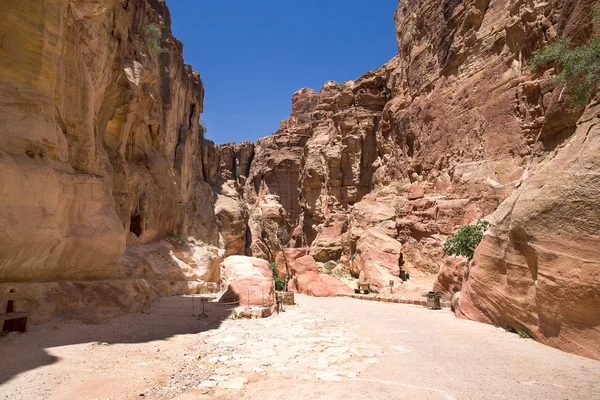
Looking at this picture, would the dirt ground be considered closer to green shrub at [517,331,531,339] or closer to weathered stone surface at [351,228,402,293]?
green shrub at [517,331,531,339]

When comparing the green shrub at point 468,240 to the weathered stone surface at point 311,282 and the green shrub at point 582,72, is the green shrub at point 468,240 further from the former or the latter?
the weathered stone surface at point 311,282

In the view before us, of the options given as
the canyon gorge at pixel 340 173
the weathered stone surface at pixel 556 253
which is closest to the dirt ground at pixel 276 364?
the weathered stone surface at pixel 556 253

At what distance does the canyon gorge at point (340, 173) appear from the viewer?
301 inches

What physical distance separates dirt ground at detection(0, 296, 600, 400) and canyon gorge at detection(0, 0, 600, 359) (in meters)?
1.15

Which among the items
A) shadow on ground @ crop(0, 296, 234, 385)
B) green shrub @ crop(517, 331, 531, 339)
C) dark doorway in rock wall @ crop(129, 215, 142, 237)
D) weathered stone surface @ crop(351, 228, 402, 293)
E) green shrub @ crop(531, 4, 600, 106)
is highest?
green shrub @ crop(531, 4, 600, 106)

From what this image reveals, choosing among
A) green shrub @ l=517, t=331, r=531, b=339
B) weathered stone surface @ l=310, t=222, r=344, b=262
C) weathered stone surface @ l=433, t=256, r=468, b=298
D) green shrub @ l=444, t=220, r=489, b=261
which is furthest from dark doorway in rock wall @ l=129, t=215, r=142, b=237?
weathered stone surface @ l=310, t=222, r=344, b=262

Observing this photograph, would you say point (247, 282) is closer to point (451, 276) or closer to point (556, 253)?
point (451, 276)

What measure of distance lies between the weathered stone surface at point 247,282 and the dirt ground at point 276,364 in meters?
4.45

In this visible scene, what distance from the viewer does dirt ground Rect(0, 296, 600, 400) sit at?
491 cm

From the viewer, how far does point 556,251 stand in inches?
296

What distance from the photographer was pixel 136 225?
20.7 metres

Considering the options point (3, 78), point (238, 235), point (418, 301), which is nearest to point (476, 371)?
point (3, 78)

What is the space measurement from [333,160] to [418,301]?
26.6 m

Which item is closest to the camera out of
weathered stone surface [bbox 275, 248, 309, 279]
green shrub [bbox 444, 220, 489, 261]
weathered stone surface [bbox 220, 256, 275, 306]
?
weathered stone surface [bbox 220, 256, 275, 306]
